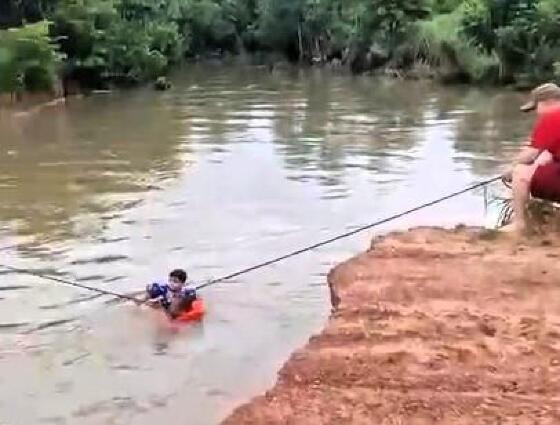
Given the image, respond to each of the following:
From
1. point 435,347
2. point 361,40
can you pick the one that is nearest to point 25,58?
point 361,40

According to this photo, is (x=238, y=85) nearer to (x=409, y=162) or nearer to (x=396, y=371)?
(x=409, y=162)

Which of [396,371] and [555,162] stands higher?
[555,162]

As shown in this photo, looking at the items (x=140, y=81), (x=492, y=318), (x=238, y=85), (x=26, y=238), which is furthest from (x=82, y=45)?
(x=492, y=318)

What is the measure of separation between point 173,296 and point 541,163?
320 centimetres

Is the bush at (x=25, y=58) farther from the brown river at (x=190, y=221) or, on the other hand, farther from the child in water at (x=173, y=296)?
the child in water at (x=173, y=296)

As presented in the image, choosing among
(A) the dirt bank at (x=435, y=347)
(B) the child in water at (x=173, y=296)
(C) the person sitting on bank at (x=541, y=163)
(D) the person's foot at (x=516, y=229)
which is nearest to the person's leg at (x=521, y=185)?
(C) the person sitting on bank at (x=541, y=163)

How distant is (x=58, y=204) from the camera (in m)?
13.9

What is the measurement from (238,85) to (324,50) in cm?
1688

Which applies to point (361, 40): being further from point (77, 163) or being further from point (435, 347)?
point (435, 347)

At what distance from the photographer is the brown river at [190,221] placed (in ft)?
23.5

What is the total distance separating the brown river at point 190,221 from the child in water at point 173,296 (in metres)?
0.13

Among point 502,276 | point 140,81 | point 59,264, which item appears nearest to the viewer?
point 502,276

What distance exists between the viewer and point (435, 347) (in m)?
6.35

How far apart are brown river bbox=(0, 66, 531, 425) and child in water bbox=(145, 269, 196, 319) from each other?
0.13 m
